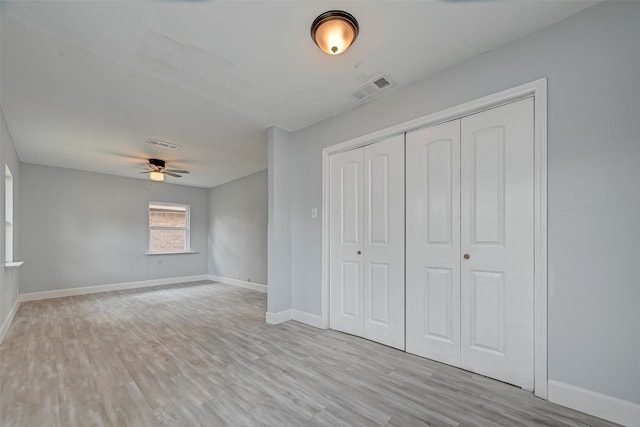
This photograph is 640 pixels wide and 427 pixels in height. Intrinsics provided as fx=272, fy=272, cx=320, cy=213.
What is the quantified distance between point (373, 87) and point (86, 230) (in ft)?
21.7

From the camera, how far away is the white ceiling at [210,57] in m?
1.82

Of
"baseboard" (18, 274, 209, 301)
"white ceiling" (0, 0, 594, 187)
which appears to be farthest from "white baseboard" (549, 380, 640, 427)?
"baseboard" (18, 274, 209, 301)

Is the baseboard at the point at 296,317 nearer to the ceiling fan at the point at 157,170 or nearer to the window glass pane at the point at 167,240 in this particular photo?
the ceiling fan at the point at 157,170

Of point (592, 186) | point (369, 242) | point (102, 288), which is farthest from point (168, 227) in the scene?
point (592, 186)

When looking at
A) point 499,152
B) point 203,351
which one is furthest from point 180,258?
point 499,152

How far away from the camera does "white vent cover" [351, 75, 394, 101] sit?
2.64 m

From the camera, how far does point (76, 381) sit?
2209 millimetres

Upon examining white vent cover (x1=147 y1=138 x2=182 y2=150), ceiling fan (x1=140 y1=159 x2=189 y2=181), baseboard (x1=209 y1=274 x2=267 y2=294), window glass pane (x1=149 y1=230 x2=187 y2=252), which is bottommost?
baseboard (x1=209 y1=274 x2=267 y2=294)

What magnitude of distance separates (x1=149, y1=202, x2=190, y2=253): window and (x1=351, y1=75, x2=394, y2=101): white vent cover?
6.13 meters

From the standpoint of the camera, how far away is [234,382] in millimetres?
2182

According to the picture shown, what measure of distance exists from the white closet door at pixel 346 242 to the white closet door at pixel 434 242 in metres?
0.63

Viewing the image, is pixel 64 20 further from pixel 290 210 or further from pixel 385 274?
pixel 385 274

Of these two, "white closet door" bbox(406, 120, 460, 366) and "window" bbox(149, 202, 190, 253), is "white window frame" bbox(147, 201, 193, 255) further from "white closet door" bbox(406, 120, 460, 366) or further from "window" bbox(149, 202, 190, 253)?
"white closet door" bbox(406, 120, 460, 366)

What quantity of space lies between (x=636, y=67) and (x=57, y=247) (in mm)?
8385
